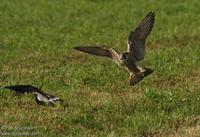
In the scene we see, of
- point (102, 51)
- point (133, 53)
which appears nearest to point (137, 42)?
point (133, 53)

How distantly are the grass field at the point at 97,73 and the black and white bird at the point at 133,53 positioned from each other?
0.69 meters

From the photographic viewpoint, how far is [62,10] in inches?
998

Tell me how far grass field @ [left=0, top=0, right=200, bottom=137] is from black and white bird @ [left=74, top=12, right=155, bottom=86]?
27.2 inches

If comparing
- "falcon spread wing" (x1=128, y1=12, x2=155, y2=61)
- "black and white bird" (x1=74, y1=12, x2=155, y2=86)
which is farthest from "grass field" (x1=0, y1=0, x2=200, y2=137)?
"falcon spread wing" (x1=128, y1=12, x2=155, y2=61)

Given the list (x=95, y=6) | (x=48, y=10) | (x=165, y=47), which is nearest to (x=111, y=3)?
(x=95, y=6)

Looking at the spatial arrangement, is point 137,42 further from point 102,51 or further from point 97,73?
point 97,73

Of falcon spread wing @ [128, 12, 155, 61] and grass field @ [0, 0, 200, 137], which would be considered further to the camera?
falcon spread wing @ [128, 12, 155, 61]

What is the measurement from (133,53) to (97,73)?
3.70 metres

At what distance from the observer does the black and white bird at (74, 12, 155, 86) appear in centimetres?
1034

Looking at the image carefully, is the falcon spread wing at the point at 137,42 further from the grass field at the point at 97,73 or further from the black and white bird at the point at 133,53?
the grass field at the point at 97,73

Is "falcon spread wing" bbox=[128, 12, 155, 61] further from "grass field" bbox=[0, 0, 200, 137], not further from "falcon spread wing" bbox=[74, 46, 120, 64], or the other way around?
"grass field" bbox=[0, 0, 200, 137]

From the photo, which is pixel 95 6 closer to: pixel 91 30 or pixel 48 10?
pixel 48 10

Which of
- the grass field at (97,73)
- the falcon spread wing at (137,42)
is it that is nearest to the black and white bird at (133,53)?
the falcon spread wing at (137,42)

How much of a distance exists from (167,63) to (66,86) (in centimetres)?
302
